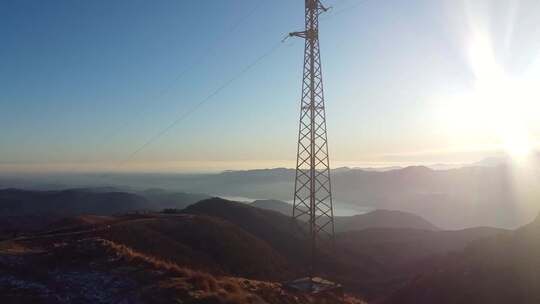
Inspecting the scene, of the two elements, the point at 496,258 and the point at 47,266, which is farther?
the point at 496,258

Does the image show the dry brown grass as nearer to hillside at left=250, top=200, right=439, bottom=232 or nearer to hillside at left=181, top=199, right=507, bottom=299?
Result: hillside at left=181, top=199, right=507, bottom=299

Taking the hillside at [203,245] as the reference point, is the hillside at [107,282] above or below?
above

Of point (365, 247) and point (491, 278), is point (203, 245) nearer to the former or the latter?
point (491, 278)

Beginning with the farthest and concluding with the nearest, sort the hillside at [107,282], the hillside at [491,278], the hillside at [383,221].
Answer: the hillside at [383,221] → the hillside at [491,278] → the hillside at [107,282]

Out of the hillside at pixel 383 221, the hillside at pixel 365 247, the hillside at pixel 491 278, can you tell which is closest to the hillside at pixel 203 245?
the hillside at pixel 365 247

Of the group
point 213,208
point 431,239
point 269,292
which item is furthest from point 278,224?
point 269,292

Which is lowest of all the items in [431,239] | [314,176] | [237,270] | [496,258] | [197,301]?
[431,239]

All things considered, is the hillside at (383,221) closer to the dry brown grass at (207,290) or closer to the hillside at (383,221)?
the hillside at (383,221)

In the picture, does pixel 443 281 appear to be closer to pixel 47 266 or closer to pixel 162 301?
pixel 162 301
